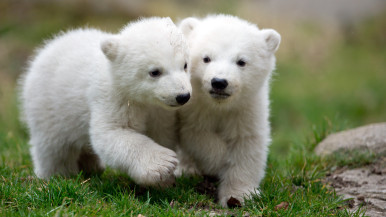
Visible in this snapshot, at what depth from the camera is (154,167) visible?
494 cm

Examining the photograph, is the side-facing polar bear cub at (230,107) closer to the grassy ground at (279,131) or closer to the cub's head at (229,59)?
the cub's head at (229,59)

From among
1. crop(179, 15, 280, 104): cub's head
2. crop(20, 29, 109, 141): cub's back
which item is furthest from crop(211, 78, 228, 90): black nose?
crop(20, 29, 109, 141): cub's back

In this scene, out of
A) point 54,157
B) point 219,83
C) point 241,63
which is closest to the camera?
point 219,83

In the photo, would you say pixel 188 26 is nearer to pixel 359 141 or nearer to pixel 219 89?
pixel 219 89

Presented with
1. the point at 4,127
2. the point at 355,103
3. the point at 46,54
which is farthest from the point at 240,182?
the point at 355,103

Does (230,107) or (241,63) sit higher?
(241,63)

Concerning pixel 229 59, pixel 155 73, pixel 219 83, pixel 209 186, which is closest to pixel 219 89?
pixel 219 83

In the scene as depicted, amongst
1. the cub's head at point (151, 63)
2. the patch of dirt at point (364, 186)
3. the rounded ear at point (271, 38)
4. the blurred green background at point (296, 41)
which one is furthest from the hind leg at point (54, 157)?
the blurred green background at point (296, 41)

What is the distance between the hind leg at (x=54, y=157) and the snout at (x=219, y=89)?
206 cm

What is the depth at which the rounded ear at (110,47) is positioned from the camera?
17.1ft

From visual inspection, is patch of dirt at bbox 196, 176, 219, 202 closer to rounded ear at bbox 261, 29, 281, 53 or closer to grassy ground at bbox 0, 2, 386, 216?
grassy ground at bbox 0, 2, 386, 216

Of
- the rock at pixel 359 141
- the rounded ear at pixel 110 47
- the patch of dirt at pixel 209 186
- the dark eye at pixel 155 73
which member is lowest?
the patch of dirt at pixel 209 186

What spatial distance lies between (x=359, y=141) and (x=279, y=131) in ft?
12.3

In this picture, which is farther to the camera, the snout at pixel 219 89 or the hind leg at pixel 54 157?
the hind leg at pixel 54 157
